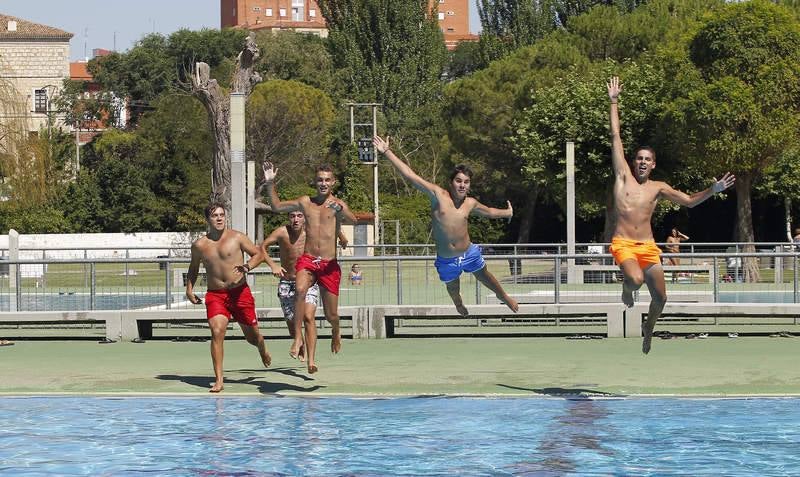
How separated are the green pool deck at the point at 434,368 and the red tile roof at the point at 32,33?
3736 inches

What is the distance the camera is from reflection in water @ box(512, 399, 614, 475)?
435 inches

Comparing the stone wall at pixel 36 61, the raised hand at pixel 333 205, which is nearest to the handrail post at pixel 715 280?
the raised hand at pixel 333 205

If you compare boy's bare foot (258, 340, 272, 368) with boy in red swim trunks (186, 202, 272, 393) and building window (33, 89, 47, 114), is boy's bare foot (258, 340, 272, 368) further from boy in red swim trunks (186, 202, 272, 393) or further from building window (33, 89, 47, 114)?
building window (33, 89, 47, 114)

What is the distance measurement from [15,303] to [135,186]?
52.6 m

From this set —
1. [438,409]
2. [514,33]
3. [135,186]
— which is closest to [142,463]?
[438,409]

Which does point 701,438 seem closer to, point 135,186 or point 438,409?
point 438,409

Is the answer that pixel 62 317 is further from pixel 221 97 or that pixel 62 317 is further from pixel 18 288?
pixel 221 97

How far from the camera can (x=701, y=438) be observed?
12242 mm

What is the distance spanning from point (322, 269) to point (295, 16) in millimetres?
167036

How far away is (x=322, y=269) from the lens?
1546cm

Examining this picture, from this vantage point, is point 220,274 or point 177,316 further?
point 177,316

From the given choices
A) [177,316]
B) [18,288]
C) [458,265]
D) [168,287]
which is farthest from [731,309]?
[18,288]

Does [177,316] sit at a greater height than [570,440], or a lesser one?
greater

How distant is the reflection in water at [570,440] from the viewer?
11.0 m
